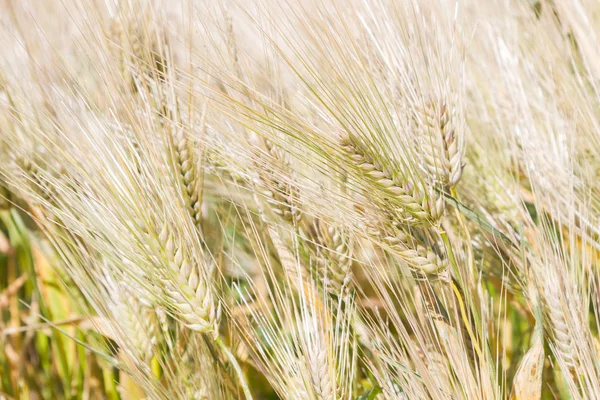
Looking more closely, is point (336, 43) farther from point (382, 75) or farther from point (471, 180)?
point (471, 180)

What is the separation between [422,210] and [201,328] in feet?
0.72

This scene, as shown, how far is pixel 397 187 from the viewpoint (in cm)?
46

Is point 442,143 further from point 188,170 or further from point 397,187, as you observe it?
point 188,170

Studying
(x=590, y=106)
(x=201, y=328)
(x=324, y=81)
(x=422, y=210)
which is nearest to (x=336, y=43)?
(x=324, y=81)

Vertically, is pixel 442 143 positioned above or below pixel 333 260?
above

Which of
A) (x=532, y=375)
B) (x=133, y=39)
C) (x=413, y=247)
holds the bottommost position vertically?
(x=532, y=375)

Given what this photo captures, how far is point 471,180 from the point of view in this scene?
719 mm

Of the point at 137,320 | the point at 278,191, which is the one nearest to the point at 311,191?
the point at 278,191

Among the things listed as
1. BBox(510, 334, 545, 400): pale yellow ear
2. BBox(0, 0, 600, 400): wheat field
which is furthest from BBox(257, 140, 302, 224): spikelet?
BBox(510, 334, 545, 400): pale yellow ear

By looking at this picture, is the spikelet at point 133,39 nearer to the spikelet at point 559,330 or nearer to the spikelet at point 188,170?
the spikelet at point 188,170

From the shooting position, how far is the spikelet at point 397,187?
0.46 metres

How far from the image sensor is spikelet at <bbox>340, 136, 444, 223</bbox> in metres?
0.46

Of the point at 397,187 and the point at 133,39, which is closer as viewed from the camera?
the point at 397,187

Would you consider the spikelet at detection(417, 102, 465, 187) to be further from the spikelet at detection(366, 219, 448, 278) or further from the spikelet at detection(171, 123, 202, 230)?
the spikelet at detection(171, 123, 202, 230)
